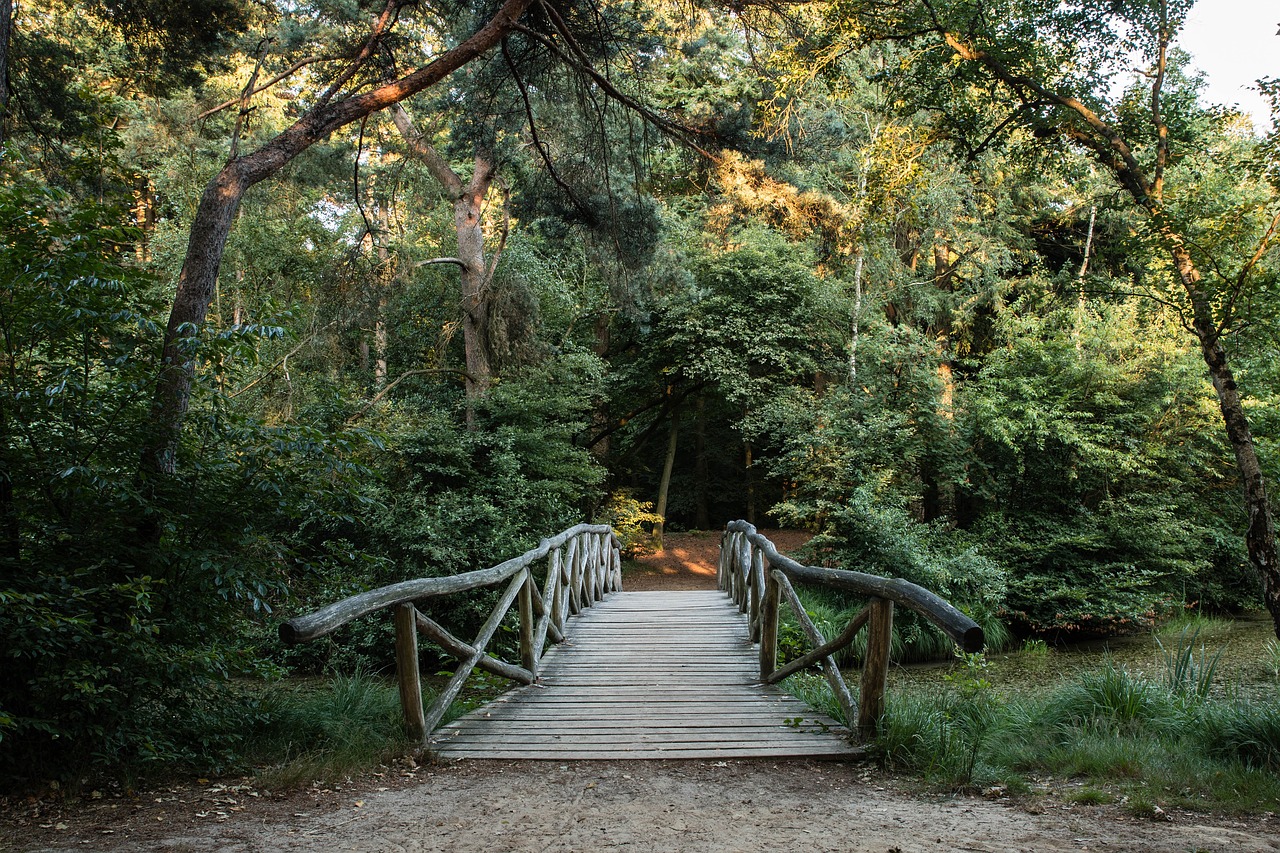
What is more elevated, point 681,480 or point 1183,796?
point 681,480

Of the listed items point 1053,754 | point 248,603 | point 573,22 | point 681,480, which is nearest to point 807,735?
point 1053,754

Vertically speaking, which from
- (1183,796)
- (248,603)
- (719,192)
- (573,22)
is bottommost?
(1183,796)

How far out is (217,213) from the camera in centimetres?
504

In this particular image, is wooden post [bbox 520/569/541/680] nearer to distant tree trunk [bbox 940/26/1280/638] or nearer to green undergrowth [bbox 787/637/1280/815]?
green undergrowth [bbox 787/637/1280/815]

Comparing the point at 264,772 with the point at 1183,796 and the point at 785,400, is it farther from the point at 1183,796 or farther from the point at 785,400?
the point at 785,400

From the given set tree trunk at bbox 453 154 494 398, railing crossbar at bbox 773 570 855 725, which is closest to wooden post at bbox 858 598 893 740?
railing crossbar at bbox 773 570 855 725

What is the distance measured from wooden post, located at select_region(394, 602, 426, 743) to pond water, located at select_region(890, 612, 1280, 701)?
484cm

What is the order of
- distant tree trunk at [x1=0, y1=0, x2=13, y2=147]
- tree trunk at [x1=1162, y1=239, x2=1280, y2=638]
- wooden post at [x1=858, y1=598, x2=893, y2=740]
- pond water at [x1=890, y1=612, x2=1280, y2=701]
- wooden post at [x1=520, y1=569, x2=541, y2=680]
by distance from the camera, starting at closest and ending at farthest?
wooden post at [x1=858, y1=598, x2=893, y2=740] < distant tree trunk at [x1=0, y1=0, x2=13, y2=147] < wooden post at [x1=520, y1=569, x2=541, y2=680] < tree trunk at [x1=1162, y1=239, x2=1280, y2=638] < pond water at [x1=890, y1=612, x2=1280, y2=701]

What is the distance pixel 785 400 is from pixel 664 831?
541 inches

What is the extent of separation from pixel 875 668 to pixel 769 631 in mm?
1801

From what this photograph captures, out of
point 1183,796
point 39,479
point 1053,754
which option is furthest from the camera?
point 1053,754

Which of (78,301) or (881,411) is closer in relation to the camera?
(78,301)

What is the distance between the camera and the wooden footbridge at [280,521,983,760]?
4.29 metres

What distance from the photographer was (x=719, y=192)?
17109 millimetres
